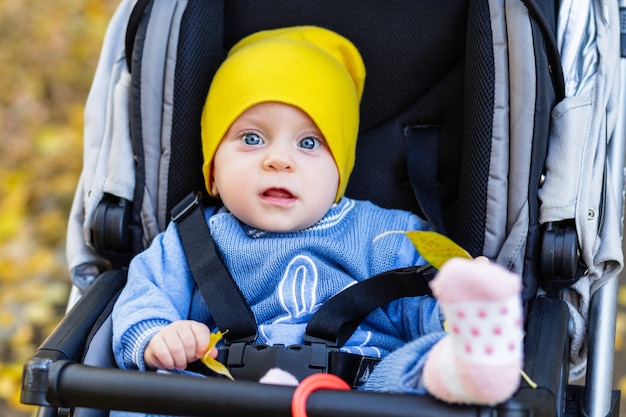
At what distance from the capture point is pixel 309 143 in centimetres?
180

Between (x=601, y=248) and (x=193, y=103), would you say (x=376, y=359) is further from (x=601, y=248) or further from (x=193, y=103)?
(x=193, y=103)

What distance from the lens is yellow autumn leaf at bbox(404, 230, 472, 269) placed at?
1.43m

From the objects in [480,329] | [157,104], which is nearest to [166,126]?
[157,104]

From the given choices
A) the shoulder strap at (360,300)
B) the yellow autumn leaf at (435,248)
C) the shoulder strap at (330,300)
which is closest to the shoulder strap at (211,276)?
the shoulder strap at (330,300)

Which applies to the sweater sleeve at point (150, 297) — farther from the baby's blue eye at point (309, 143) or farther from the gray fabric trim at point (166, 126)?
the baby's blue eye at point (309, 143)

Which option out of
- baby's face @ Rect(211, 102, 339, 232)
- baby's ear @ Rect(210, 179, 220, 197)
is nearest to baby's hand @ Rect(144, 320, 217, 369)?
baby's face @ Rect(211, 102, 339, 232)

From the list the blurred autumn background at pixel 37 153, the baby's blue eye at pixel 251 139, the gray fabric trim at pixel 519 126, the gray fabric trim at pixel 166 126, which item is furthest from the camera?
the blurred autumn background at pixel 37 153

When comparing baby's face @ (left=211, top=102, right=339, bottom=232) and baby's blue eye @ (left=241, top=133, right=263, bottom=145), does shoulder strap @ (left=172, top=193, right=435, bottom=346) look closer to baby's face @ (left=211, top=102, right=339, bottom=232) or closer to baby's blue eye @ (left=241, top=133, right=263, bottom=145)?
baby's face @ (left=211, top=102, right=339, bottom=232)

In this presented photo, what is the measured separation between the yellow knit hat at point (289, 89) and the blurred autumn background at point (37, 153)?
135 cm

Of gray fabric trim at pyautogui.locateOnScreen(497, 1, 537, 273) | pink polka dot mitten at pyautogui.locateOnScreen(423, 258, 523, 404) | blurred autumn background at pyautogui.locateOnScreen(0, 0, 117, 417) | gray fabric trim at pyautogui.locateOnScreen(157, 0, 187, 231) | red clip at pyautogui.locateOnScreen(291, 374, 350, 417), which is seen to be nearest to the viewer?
pink polka dot mitten at pyautogui.locateOnScreen(423, 258, 523, 404)

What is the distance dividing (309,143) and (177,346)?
50cm

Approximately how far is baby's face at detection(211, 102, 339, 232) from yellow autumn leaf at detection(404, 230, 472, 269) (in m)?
0.34

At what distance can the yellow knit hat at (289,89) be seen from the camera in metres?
A: 1.77

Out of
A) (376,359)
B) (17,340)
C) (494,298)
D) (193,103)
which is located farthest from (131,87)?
(17,340)
